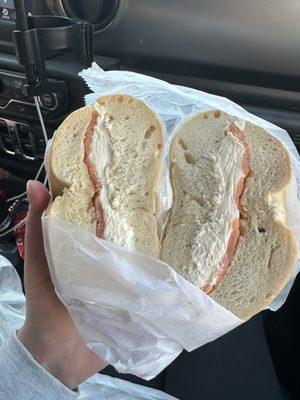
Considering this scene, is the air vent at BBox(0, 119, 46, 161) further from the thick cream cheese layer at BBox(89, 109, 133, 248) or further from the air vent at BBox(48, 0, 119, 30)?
the thick cream cheese layer at BBox(89, 109, 133, 248)

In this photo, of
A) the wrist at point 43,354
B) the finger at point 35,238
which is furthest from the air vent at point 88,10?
the wrist at point 43,354

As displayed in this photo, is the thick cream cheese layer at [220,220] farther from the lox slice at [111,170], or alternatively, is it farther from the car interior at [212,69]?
the car interior at [212,69]

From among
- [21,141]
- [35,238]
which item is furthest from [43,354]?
[21,141]

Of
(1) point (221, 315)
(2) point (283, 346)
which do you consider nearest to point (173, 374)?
(2) point (283, 346)

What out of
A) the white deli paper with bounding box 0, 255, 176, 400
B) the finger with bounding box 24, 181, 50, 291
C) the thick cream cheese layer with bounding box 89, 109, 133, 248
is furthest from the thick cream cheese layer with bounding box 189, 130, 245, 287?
the white deli paper with bounding box 0, 255, 176, 400

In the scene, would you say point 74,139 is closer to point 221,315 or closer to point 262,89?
point 221,315

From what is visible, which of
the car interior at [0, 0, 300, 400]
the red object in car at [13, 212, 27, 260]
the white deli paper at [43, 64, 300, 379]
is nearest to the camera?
the white deli paper at [43, 64, 300, 379]
